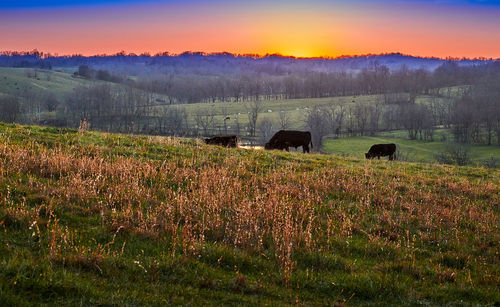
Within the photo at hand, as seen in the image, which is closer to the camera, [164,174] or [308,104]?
[164,174]

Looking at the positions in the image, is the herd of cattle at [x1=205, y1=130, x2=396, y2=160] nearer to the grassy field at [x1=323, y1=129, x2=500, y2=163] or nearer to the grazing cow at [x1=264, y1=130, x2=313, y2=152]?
the grazing cow at [x1=264, y1=130, x2=313, y2=152]

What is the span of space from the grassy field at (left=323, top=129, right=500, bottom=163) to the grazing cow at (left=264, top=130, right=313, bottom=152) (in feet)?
130

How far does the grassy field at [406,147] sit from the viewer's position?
7488cm

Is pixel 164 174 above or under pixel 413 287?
above

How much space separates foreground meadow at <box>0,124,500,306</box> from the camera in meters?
4.93

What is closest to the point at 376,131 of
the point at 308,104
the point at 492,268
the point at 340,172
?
the point at 308,104

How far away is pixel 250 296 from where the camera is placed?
5.02m

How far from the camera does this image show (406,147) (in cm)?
8588

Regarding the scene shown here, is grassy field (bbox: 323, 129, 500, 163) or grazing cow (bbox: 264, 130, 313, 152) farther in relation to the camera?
grassy field (bbox: 323, 129, 500, 163)

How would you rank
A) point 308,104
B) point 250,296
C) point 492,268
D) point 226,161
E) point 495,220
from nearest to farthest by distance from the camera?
1. point 250,296
2. point 492,268
3. point 495,220
4. point 226,161
5. point 308,104

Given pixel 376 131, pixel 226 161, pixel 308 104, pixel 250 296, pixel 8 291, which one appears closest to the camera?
pixel 8 291

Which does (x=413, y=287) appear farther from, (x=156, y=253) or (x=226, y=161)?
(x=226, y=161)

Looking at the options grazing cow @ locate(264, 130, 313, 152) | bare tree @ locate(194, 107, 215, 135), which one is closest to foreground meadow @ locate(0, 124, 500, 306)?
grazing cow @ locate(264, 130, 313, 152)

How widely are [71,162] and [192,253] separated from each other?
5.97 m
